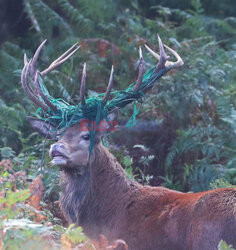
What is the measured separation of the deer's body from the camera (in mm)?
4352

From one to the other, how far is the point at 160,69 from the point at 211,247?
90.4 inches

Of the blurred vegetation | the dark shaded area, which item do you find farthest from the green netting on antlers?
the dark shaded area

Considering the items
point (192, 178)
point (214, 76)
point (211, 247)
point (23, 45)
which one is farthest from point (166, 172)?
point (23, 45)

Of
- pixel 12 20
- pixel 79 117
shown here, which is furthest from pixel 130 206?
pixel 12 20

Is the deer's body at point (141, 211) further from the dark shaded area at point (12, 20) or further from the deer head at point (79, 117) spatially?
the dark shaded area at point (12, 20)

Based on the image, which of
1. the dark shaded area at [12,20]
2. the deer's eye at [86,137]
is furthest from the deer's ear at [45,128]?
the dark shaded area at [12,20]

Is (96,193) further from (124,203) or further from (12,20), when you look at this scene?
(12,20)

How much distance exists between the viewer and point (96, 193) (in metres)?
5.26

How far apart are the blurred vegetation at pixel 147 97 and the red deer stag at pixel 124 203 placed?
433mm

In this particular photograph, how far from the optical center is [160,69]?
585cm

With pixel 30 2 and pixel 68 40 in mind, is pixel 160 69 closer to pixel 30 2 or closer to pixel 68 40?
pixel 68 40

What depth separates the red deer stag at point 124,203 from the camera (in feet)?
14.4

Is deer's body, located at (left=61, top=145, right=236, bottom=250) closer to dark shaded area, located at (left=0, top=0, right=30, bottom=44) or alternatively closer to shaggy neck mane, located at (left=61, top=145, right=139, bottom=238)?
shaggy neck mane, located at (left=61, top=145, right=139, bottom=238)

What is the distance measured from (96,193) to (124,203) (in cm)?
32
